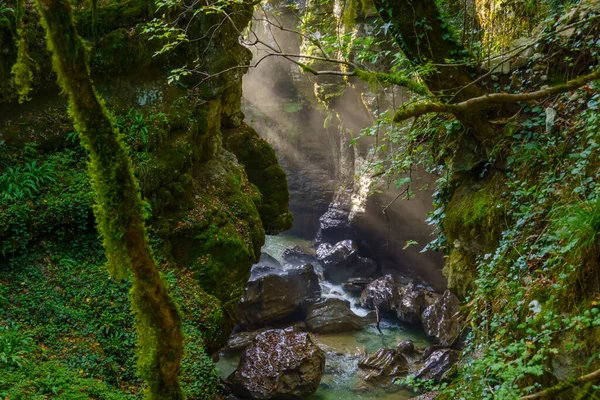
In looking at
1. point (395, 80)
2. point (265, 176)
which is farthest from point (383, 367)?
point (395, 80)

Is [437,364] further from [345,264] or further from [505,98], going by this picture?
[505,98]

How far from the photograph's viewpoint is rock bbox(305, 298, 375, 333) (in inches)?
565

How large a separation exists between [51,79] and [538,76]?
850 centimetres

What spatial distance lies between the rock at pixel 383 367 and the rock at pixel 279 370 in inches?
66.8

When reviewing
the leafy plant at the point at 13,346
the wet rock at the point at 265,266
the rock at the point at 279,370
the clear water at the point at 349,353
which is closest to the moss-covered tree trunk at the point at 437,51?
the leafy plant at the point at 13,346

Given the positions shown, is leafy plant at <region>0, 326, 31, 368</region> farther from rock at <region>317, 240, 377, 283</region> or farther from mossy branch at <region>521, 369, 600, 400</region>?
rock at <region>317, 240, 377, 283</region>

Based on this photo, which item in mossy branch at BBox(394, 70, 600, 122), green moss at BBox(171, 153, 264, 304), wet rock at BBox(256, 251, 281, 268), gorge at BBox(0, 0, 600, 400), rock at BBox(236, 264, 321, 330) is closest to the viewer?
mossy branch at BBox(394, 70, 600, 122)

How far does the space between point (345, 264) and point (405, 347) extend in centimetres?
651

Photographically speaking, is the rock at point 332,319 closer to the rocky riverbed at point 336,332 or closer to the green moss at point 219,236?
the rocky riverbed at point 336,332

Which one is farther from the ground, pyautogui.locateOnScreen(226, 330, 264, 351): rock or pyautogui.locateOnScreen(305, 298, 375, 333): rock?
pyautogui.locateOnScreen(305, 298, 375, 333): rock

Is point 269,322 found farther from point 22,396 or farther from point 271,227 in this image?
point 22,396

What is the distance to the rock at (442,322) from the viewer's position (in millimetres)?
13453

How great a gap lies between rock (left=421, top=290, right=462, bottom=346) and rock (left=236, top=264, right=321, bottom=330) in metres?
4.07

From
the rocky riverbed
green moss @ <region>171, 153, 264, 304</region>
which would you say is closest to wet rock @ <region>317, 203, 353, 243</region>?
the rocky riverbed
